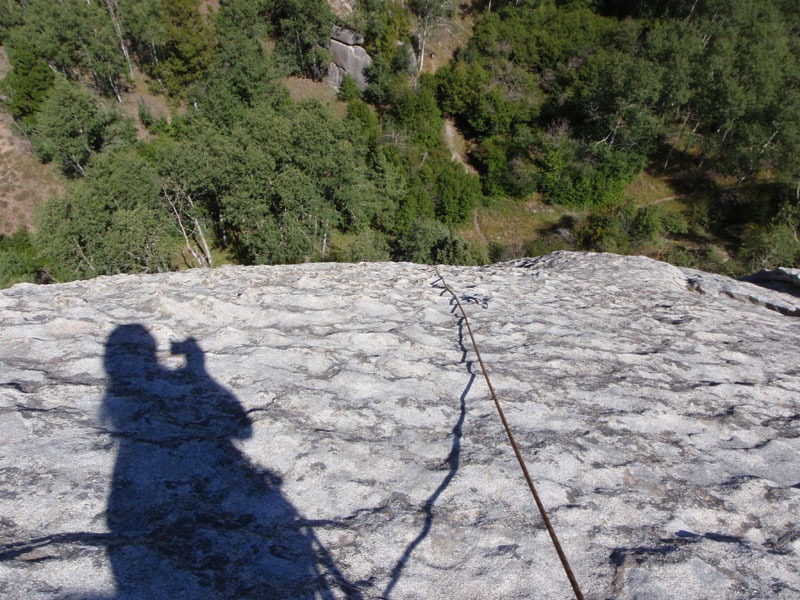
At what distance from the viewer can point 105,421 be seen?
9.13 feet

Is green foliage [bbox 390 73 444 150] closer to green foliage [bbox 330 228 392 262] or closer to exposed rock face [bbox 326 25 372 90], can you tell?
exposed rock face [bbox 326 25 372 90]

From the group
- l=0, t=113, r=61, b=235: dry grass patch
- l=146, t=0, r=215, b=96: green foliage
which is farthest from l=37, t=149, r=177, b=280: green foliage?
l=146, t=0, r=215, b=96: green foliage

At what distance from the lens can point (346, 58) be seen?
123 feet

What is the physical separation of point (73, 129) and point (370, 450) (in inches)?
1300

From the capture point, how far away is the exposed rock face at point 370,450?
209cm

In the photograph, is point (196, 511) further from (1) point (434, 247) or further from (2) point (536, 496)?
(1) point (434, 247)

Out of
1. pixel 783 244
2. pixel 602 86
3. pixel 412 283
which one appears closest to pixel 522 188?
Result: pixel 602 86

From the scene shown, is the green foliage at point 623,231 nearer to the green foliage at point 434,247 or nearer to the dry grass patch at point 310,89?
the green foliage at point 434,247

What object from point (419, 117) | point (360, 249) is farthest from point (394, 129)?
point (360, 249)

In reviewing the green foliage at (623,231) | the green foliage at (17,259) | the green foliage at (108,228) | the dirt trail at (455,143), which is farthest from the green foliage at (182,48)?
the green foliage at (623,231)

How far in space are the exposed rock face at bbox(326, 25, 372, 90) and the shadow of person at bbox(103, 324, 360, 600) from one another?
4008 cm

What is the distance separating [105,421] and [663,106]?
42314 mm

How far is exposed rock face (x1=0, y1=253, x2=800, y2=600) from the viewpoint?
209cm

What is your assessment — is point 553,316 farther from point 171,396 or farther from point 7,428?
point 7,428
